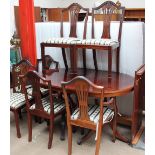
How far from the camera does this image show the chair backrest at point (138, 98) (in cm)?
231

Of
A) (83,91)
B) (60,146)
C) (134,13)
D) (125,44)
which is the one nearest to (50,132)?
(60,146)

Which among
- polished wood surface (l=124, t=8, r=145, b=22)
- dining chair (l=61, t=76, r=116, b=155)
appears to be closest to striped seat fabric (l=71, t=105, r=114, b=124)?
dining chair (l=61, t=76, r=116, b=155)

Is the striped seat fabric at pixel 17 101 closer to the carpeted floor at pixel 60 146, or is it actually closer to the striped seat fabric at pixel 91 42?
the carpeted floor at pixel 60 146

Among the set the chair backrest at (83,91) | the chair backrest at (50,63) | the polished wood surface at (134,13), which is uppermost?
the polished wood surface at (134,13)

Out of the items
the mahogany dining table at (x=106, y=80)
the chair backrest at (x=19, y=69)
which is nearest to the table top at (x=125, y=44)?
the mahogany dining table at (x=106, y=80)

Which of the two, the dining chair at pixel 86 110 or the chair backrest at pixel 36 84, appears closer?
the dining chair at pixel 86 110

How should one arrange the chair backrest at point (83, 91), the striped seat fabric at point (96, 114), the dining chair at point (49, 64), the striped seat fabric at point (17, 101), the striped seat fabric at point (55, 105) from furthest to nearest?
the dining chair at point (49, 64) < the striped seat fabric at point (17, 101) < the striped seat fabric at point (55, 105) < the striped seat fabric at point (96, 114) < the chair backrest at point (83, 91)

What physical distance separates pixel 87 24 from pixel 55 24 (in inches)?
21.9

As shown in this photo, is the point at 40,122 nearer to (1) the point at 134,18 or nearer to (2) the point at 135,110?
(2) the point at 135,110

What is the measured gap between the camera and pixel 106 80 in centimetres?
265

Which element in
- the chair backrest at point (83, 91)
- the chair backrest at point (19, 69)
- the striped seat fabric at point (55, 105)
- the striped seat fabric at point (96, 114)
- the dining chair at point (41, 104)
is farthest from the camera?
the chair backrest at point (19, 69)

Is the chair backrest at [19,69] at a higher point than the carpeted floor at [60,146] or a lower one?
higher

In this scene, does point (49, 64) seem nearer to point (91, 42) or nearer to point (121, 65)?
point (91, 42)
